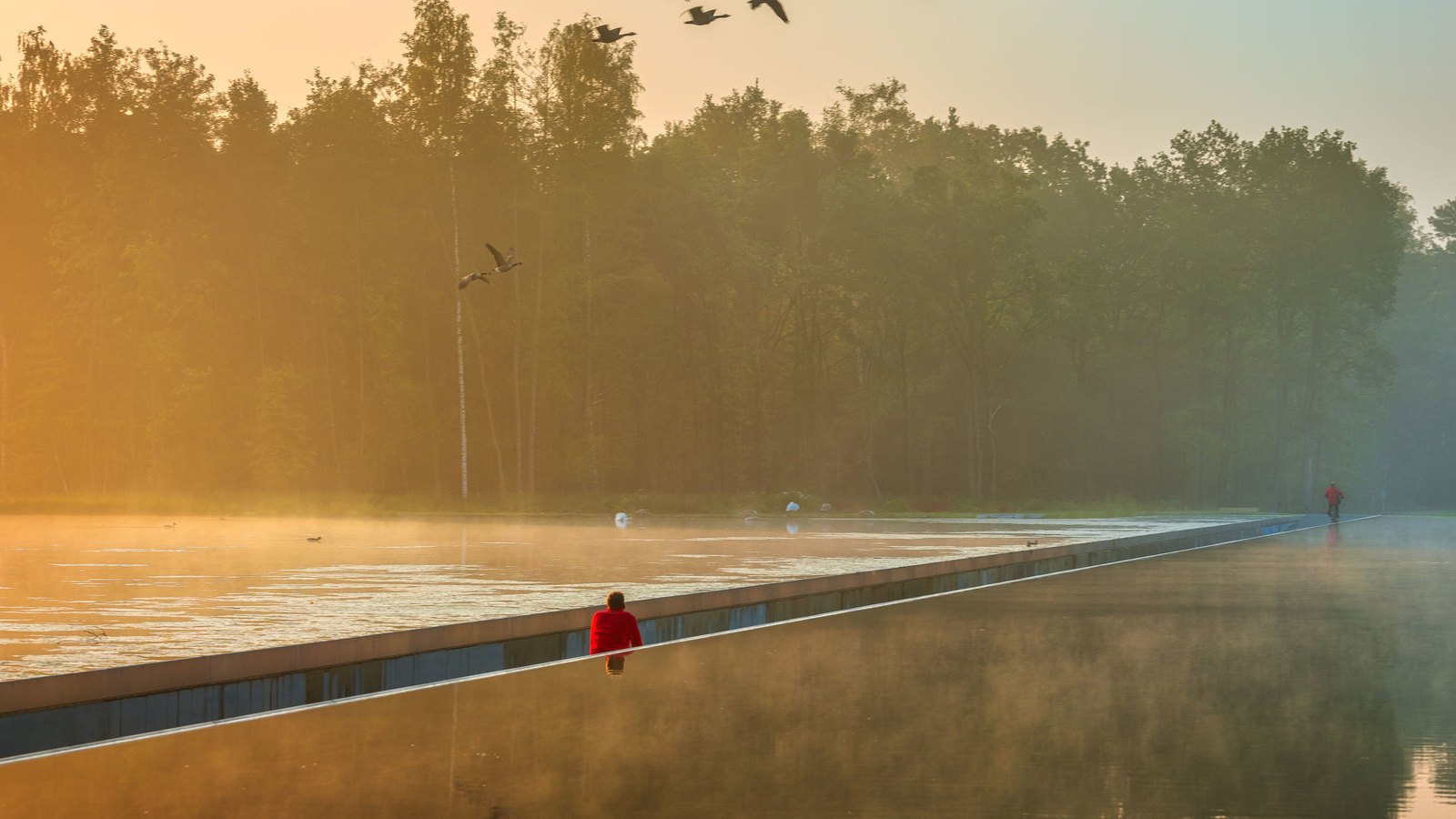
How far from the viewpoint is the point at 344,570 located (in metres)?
18.5

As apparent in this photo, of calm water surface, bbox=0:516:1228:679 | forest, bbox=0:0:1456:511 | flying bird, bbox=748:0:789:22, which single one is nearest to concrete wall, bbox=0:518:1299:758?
calm water surface, bbox=0:516:1228:679

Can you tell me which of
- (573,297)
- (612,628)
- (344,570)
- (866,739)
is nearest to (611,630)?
(612,628)

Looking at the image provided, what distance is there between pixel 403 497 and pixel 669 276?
38.0ft

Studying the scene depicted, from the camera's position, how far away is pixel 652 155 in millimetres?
54000

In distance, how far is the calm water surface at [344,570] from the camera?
11.1 meters

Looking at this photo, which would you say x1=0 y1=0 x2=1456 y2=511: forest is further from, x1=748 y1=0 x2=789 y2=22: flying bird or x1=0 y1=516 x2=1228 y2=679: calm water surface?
x1=748 y1=0 x2=789 y2=22: flying bird

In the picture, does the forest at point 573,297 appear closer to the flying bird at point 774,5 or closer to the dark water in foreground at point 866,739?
the flying bird at point 774,5

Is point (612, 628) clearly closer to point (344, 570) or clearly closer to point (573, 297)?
point (344, 570)

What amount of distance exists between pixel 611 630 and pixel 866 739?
3777 millimetres

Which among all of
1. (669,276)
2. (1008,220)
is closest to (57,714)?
(669,276)

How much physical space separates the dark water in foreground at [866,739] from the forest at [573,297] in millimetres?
37789

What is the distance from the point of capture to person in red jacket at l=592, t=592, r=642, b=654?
36.1ft

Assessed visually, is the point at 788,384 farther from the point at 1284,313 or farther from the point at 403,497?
the point at 1284,313

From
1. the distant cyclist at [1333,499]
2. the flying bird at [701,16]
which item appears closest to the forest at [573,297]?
the distant cyclist at [1333,499]
